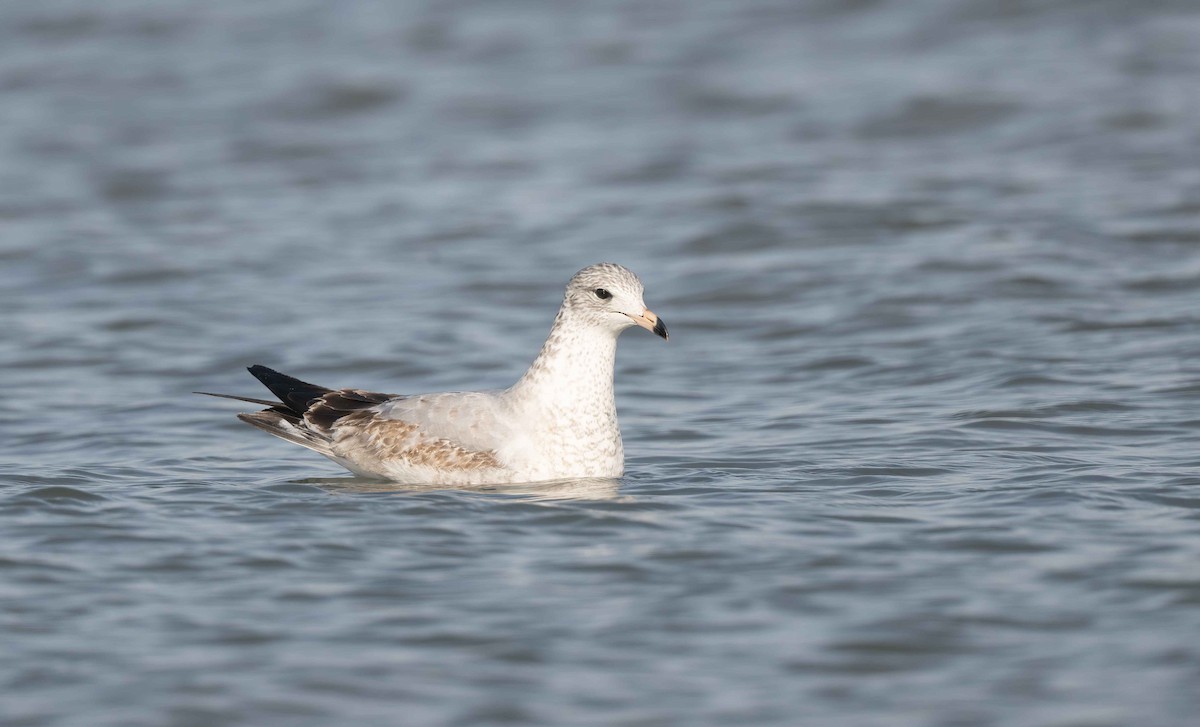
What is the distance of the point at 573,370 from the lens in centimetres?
808

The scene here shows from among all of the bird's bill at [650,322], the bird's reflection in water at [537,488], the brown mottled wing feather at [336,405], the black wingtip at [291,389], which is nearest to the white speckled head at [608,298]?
the bird's bill at [650,322]

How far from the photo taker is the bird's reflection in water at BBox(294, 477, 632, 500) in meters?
7.81

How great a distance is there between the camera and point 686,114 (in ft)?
62.4

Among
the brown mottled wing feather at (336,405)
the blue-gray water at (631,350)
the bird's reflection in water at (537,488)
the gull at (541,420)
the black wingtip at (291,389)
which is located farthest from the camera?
the black wingtip at (291,389)

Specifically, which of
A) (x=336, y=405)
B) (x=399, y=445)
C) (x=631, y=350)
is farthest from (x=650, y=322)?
(x=631, y=350)

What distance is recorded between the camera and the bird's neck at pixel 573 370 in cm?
803

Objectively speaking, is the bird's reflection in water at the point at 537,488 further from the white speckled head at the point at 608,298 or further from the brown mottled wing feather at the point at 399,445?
the white speckled head at the point at 608,298

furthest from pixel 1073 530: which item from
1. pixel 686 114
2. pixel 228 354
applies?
pixel 686 114

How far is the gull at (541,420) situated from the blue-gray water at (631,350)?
25cm

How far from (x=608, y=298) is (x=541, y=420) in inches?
26.3

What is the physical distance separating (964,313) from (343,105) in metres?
10.0

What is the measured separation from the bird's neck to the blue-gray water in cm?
48

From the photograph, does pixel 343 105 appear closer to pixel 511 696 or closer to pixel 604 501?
pixel 604 501

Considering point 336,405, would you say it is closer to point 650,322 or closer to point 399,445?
point 399,445
